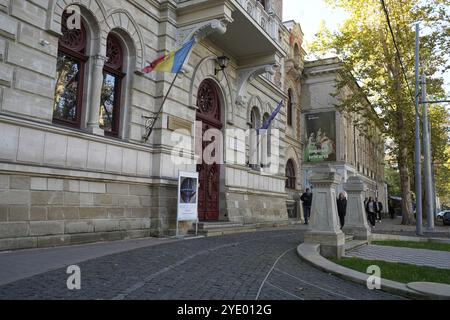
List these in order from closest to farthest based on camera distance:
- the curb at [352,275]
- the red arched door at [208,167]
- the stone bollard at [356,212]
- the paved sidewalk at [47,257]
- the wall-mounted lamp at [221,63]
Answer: the curb at [352,275] → the paved sidewalk at [47,257] → the stone bollard at [356,212] → the red arched door at [208,167] → the wall-mounted lamp at [221,63]

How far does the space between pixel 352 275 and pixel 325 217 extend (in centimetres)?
311

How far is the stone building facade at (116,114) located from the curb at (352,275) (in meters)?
5.24

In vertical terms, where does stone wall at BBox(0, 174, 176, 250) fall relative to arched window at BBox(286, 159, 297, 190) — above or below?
below

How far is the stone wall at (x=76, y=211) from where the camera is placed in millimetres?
8008

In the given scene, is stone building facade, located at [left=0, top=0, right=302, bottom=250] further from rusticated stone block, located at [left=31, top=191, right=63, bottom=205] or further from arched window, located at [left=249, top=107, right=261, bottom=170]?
arched window, located at [left=249, top=107, right=261, bottom=170]

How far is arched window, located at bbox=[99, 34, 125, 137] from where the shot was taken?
36.9 feet

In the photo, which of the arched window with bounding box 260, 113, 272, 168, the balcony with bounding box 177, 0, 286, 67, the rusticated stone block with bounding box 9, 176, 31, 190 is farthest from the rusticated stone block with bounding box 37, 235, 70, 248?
the arched window with bounding box 260, 113, 272, 168

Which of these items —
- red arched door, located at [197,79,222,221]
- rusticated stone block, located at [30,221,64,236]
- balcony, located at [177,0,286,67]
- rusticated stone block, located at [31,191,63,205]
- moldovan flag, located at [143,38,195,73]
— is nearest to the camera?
rusticated stone block, located at [30,221,64,236]

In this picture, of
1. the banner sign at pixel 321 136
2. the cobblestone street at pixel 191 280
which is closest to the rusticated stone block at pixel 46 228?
the cobblestone street at pixel 191 280

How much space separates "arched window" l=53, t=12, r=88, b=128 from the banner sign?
26.9m

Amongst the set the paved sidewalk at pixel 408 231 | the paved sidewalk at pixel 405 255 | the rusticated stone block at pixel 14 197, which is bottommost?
the paved sidewalk at pixel 405 255

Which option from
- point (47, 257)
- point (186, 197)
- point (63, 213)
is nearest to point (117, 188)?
point (63, 213)

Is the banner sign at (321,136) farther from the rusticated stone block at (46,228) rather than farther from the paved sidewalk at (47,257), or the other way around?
the rusticated stone block at (46,228)

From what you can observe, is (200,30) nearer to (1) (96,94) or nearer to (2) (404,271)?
(1) (96,94)
